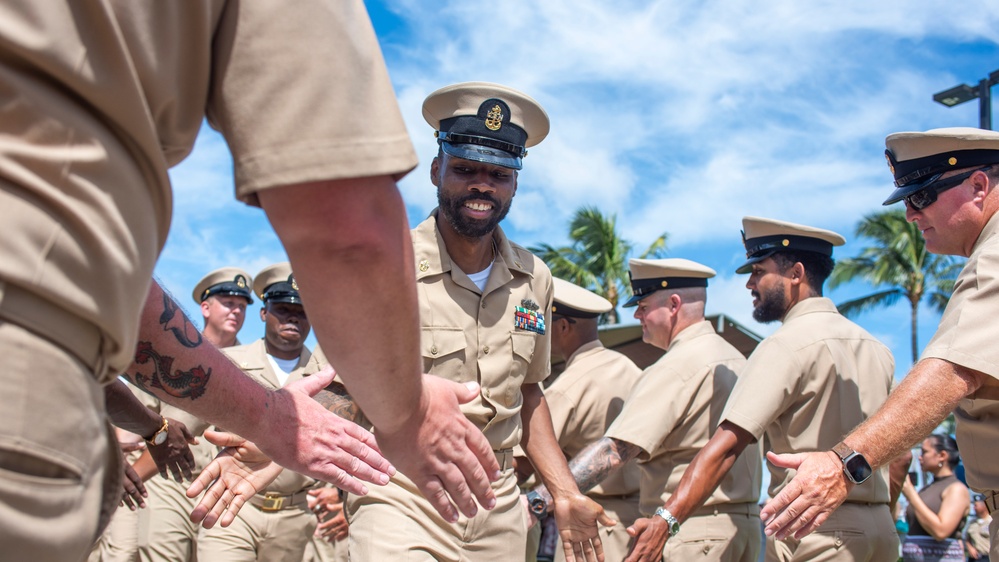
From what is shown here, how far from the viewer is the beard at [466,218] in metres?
4.31

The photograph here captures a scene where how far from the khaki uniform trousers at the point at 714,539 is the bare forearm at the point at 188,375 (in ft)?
13.9

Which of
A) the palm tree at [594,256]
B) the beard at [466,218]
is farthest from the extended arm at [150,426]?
the palm tree at [594,256]

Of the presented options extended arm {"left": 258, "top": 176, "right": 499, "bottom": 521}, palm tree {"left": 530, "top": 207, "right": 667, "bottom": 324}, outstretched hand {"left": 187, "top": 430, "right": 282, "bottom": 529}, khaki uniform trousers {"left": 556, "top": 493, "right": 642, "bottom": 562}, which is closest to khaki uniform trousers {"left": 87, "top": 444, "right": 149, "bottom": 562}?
khaki uniform trousers {"left": 556, "top": 493, "right": 642, "bottom": 562}

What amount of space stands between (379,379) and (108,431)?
0.42 m

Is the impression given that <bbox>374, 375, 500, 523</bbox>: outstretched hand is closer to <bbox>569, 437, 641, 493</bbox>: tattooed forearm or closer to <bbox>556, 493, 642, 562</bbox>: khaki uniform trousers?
<bbox>569, 437, 641, 493</bbox>: tattooed forearm

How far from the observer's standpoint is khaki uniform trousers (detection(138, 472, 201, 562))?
6.88 metres

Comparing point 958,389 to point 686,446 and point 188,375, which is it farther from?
point 188,375

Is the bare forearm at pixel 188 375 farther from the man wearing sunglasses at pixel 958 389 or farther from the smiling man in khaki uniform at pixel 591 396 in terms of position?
the smiling man in khaki uniform at pixel 591 396

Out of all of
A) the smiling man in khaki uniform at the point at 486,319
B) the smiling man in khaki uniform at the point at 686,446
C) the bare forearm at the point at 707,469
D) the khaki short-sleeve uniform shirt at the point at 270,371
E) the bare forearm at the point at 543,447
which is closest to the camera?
the smiling man in khaki uniform at the point at 486,319

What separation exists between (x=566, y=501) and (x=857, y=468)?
1.50m

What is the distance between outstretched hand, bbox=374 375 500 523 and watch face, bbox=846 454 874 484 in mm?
2009

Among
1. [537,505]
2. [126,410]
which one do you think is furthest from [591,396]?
[126,410]

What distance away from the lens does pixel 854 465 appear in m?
3.37

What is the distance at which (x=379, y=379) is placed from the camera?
1.47 metres
